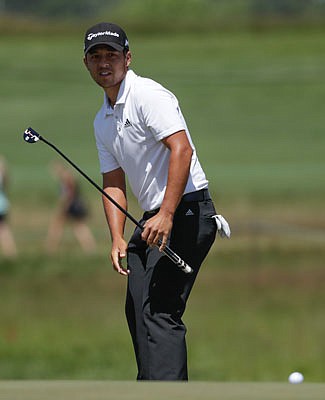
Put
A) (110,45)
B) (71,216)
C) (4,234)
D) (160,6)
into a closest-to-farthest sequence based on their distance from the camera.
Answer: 1. (110,45)
2. (4,234)
3. (71,216)
4. (160,6)

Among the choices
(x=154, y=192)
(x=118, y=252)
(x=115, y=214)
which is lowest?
(x=118, y=252)

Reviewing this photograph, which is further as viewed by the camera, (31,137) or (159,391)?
(31,137)

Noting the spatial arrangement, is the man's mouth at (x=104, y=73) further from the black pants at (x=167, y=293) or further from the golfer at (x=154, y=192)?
the black pants at (x=167, y=293)

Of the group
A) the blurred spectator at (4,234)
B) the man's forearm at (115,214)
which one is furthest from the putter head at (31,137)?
the blurred spectator at (4,234)

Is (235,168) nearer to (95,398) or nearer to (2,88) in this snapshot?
(2,88)

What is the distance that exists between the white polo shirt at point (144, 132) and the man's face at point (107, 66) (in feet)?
0.17

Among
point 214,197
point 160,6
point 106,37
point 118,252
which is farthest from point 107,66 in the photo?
point 160,6

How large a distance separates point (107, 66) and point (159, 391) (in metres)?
2.73

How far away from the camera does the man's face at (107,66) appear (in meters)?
6.66

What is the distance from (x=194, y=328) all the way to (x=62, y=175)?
9496 millimetres

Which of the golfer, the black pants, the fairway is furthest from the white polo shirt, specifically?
the fairway

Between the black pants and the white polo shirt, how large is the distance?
15 centimetres

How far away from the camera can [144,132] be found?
665cm

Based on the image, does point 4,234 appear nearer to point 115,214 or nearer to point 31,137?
point 115,214
